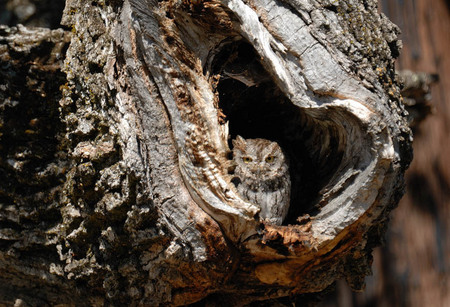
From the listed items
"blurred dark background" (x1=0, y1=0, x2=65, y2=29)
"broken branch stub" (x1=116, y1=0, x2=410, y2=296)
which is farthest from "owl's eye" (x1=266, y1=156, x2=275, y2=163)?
"blurred dark background" (x1=0, y1=0, x2=65, y2=29)

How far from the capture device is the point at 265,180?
1.13m

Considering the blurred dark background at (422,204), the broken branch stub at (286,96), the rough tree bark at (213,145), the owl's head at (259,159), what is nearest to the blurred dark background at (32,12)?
the rough tree bark at (213,145)

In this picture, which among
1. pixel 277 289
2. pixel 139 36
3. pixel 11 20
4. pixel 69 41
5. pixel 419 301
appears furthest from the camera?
pixel 419 301

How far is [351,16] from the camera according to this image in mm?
1144

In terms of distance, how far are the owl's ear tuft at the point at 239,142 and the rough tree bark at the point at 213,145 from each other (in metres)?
0.10

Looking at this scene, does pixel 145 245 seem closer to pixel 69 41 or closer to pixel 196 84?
pixel 196 84

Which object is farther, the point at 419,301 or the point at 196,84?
the point at 419,301

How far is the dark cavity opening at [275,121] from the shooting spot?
1.21 m

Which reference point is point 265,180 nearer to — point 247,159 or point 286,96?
point 247,159

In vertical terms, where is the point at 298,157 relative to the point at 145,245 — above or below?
above

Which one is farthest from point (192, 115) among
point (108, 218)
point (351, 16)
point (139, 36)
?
point (351, 16)

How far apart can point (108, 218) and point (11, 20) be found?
44.2 inches

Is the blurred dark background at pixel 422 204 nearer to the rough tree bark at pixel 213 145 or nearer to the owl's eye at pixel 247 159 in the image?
the rough tree bark at pixel 213 145

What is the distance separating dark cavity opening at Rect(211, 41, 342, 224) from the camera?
121 centimetres
